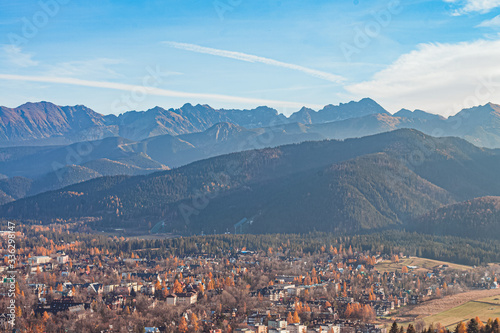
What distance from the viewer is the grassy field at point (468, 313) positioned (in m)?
108

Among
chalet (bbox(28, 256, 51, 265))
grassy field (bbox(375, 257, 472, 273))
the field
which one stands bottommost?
the field

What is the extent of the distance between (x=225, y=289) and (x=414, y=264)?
5830cm

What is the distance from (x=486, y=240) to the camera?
19938cm

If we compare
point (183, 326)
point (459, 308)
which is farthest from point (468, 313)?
point (183, 326)

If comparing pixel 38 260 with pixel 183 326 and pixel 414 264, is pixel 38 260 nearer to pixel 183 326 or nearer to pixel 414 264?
pixel 183 326

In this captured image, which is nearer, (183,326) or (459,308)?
(183,326)

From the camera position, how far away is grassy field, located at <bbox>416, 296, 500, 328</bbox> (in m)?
108

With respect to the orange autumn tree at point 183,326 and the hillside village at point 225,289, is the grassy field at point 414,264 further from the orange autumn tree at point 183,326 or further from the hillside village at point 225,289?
the orange autumn tree at point 183,326

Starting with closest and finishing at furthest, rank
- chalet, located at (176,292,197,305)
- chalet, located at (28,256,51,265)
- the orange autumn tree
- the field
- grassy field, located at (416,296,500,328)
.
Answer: the orange autumn tree < grassy field, located at (416,296,500,328) < the field < chalet, located at (176,292,197,305) < chalet, located at (28,256,51,265)

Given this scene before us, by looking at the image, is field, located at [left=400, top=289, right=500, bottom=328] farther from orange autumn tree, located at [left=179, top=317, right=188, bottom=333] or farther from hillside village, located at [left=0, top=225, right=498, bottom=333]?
orange autumn tree, located at [left=179, top=317, right=188, bottom=333]

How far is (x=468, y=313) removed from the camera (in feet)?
371

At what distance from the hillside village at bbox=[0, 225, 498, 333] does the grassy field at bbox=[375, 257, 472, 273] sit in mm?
1124

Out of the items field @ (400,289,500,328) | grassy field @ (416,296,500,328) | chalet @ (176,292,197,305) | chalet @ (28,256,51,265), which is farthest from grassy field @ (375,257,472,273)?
chalet @ (28,256,51,265)

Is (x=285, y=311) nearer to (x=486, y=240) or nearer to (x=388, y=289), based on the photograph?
(x=388, y=289)
